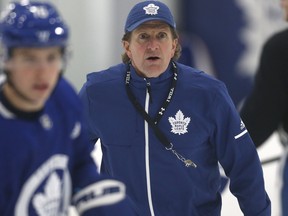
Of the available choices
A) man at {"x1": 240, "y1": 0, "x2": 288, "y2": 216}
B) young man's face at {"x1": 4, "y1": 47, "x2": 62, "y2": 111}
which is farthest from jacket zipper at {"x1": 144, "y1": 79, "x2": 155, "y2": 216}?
young man's face at {"x1": 4, "y1": 47, "x2": 62, "y2": 111}

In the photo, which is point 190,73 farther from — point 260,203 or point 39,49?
point 39,49

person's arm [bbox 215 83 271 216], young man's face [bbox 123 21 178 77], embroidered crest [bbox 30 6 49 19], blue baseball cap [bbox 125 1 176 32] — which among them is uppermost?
embroidered crest [bbox 30 6 49 19]

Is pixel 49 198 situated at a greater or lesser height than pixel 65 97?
lesser

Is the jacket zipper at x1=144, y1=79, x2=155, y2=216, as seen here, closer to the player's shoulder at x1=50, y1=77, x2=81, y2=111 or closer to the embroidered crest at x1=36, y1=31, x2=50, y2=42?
the player's shoulder at x1=50, y1=77, x2=81, y2=111

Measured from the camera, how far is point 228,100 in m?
3.13

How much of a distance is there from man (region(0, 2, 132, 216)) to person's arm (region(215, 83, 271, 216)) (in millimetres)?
806

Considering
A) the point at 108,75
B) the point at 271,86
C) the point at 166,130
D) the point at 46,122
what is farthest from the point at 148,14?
the point at 46,122

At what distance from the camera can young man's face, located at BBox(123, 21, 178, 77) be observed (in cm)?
312

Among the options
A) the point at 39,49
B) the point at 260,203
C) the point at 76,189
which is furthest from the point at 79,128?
the point at 260,203

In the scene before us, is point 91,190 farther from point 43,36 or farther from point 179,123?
point 179,123

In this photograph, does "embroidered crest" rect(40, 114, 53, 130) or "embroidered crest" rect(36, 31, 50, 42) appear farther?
"embroidered crest" rect(40, 114, 53, 130)

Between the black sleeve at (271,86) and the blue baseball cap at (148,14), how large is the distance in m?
0.38

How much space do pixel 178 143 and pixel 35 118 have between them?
3.15ft

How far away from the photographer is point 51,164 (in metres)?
2.30
